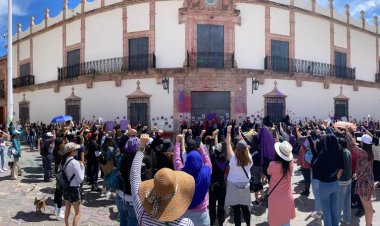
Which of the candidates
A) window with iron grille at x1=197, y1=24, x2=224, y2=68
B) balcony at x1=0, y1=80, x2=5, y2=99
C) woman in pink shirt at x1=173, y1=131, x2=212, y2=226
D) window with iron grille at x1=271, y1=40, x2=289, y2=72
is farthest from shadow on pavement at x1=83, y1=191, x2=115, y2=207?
balcony at x1=0, y1=80, x2=5, y2=99

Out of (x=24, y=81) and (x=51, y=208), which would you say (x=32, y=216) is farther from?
(x=24, y=81)

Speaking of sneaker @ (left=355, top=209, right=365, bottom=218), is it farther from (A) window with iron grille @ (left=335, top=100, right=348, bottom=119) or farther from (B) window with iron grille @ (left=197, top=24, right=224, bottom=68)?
(A) window with iron grille @ (left=335, top=100, right=348, bottom=119)

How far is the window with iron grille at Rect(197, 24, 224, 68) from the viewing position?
17.8 meters

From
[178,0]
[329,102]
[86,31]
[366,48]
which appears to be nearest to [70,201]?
[178,0]

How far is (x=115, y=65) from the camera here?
19062 millimetres

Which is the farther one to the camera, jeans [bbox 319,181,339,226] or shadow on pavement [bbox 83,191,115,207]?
shadow on pavement [bbox 83,191,115,207]

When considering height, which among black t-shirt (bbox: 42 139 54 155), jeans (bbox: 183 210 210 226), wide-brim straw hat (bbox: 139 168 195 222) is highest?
wide-brim straw hat (bbox: 139 168 195 222)

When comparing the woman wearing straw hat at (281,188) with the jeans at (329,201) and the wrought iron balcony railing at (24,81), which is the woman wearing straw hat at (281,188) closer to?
the jeans at (329,201)

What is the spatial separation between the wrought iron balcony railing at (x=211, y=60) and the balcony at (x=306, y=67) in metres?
2.39

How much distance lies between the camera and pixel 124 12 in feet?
62.6

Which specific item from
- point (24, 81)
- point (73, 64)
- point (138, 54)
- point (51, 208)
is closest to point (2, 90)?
point (24, 81)

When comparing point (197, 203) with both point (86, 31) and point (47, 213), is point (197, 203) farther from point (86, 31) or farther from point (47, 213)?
point (86, 31)

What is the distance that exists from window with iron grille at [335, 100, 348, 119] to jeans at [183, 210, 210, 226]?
64.8 ft

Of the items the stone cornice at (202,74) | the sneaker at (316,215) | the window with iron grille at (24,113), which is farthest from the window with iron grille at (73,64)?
the sneaker at (316,215)
